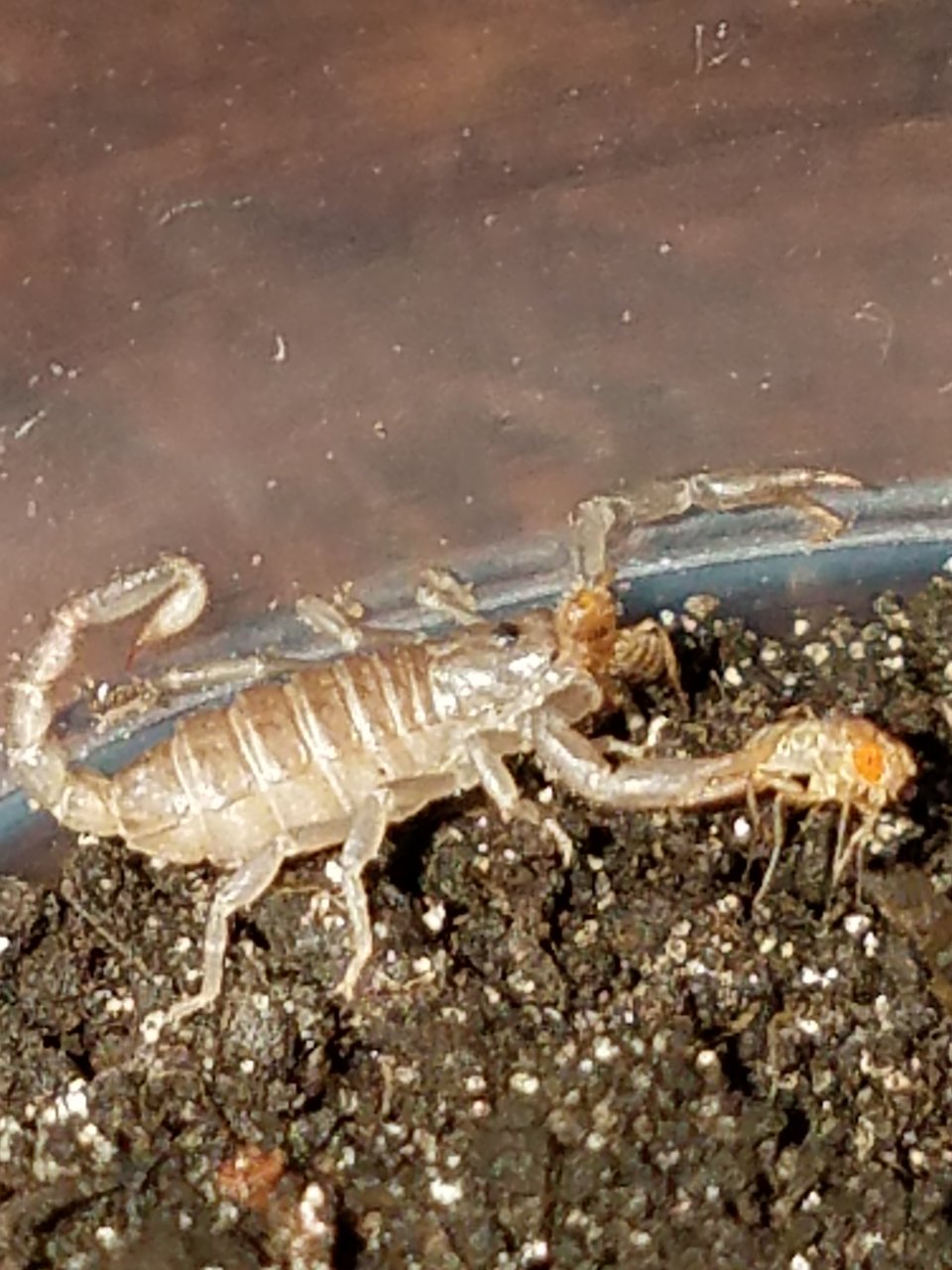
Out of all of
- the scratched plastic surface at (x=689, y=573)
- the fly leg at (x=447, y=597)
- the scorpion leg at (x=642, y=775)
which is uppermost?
the fly leg at (x=447, y=597)

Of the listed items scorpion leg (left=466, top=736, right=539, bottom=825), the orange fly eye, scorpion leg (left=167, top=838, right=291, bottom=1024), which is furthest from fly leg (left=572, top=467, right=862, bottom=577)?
scorpion leg (left=167, top=838, right=291, bottom=1024)

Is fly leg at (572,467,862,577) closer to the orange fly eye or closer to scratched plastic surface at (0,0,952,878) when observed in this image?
scratched plastic surface at (0,0,952,878)

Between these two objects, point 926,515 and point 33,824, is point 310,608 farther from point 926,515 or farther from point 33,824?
point 926,515

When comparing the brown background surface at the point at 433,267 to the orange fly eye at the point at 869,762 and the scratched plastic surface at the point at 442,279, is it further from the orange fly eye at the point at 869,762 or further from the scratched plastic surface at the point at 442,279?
the orange fly eye at the point at 869,762

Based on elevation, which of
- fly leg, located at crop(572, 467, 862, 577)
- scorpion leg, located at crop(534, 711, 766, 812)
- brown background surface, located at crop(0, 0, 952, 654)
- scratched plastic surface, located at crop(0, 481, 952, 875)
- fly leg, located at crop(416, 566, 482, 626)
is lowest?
scratched plastic surface, located at crop(0, 481, 952, 875)

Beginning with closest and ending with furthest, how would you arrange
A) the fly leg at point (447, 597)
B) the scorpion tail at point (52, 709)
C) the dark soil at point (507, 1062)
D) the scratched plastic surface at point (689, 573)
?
the dark soil at point (507, 1062), the scorpion tail at point (52, 709), the fly leg at point (447, 597), the scratched plastic surface at point (689, 573)

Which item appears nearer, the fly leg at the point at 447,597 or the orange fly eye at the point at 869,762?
the orange fly eye at the point at 869,762

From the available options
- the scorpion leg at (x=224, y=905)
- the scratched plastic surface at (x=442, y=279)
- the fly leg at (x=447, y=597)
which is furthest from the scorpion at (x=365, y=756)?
the scratched plastic surface at (x=442, y=279)
